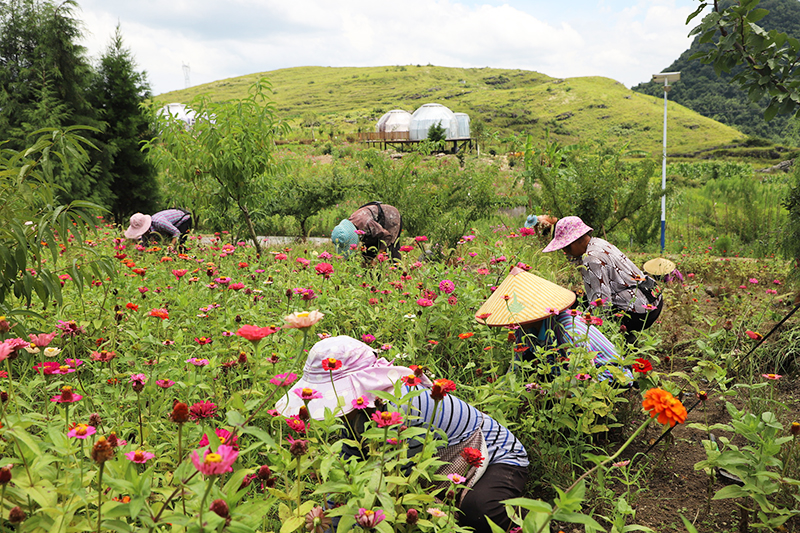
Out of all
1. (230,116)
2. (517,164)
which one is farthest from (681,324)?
(517,164)

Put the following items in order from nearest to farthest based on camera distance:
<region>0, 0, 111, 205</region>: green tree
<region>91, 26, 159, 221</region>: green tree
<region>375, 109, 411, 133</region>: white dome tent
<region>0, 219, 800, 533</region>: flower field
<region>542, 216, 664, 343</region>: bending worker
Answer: <region>0, 219, 800, 533</region>: flower field < <region>542, 216, 664, 343</region>: bending worker < <region>0, 0, 111, 205</region>: green tree < <region>91, 26, 159, 221</region>: green tree < <region>375, 109, 411, 133</region>: white dome tent

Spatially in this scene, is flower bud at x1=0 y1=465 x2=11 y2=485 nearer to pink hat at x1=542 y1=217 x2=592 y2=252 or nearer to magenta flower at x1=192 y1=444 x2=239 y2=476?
magenta flower at x1=192 y1=444 x2=239 y2=476

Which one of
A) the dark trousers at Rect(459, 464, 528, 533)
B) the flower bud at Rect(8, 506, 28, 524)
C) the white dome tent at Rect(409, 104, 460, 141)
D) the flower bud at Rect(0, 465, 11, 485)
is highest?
the white dome tent at Rect(409, 104, 460, 141)

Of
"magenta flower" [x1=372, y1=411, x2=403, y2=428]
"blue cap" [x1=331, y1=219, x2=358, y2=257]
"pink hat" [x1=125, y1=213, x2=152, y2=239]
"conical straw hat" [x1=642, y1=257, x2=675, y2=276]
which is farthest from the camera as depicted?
"pink hat" [x1=125, y1=213, x2=152, y2=239]

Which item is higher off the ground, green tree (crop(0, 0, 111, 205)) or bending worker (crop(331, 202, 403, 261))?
green tree (crop(0, 0, 111, 205))

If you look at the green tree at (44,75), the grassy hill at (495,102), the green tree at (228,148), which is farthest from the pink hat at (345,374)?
the grassy hill at (495,102)

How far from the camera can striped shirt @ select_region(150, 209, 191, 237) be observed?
661cm

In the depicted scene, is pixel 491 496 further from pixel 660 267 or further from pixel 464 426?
pixel 660 267

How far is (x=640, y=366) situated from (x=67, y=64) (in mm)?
12696

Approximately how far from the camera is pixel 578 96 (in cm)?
7875

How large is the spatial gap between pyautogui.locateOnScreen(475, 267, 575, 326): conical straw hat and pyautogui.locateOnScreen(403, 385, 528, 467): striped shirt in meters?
0.52

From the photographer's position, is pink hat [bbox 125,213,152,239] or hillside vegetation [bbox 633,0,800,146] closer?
pink hat [bbox 125,213,152,239]

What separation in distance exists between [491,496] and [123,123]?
1243 cm

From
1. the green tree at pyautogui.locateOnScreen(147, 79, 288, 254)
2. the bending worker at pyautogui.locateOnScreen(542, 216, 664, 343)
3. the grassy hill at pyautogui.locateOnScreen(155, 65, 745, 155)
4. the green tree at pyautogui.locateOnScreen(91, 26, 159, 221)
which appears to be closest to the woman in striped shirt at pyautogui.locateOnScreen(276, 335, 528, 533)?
the bending worker at pyautogui.locateOnScreen(542, 216, 664, 343)
